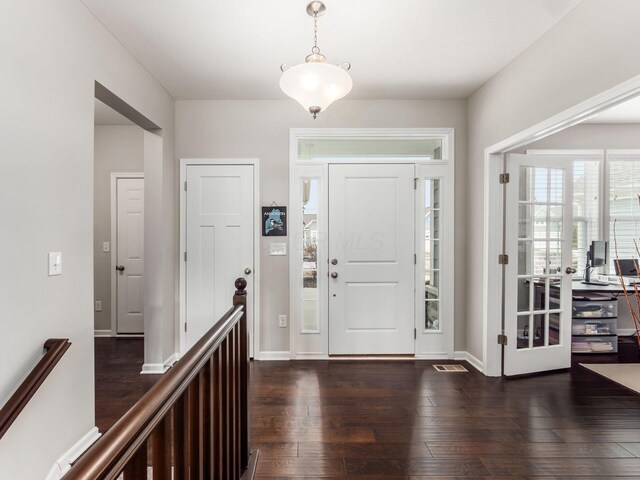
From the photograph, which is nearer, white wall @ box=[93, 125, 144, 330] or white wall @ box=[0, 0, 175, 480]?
white wall @ box=[0, 0, 175, 480]

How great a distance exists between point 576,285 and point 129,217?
5589mm

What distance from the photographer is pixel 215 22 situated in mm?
2279

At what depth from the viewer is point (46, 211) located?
1779 mm

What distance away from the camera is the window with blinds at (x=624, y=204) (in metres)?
4.32

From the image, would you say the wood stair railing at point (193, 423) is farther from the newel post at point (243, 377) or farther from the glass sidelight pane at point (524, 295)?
the glass sidelight pane at point (524, 295)

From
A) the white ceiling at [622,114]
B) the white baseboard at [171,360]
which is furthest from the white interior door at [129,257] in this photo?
the white ceiling at [622,114]

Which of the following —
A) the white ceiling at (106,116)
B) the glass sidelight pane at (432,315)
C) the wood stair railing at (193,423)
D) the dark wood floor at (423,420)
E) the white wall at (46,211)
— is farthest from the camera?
the white ceiling at (106,116)

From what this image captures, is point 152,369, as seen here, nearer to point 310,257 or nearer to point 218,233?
point 218,233

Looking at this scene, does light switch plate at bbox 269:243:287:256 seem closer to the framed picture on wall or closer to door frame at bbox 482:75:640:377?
the framed picture on wall

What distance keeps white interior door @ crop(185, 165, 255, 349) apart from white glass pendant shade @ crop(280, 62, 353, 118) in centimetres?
171

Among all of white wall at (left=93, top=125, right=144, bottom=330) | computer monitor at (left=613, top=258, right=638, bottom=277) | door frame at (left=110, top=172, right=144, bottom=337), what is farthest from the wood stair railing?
computer monitor at (left=613, top=258, right=638, bottom=277)

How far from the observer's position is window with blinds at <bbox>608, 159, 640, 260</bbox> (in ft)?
14.2

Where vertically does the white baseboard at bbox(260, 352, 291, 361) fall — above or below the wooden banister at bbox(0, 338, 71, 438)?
below

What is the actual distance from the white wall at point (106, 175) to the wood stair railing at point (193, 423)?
3505 mm
